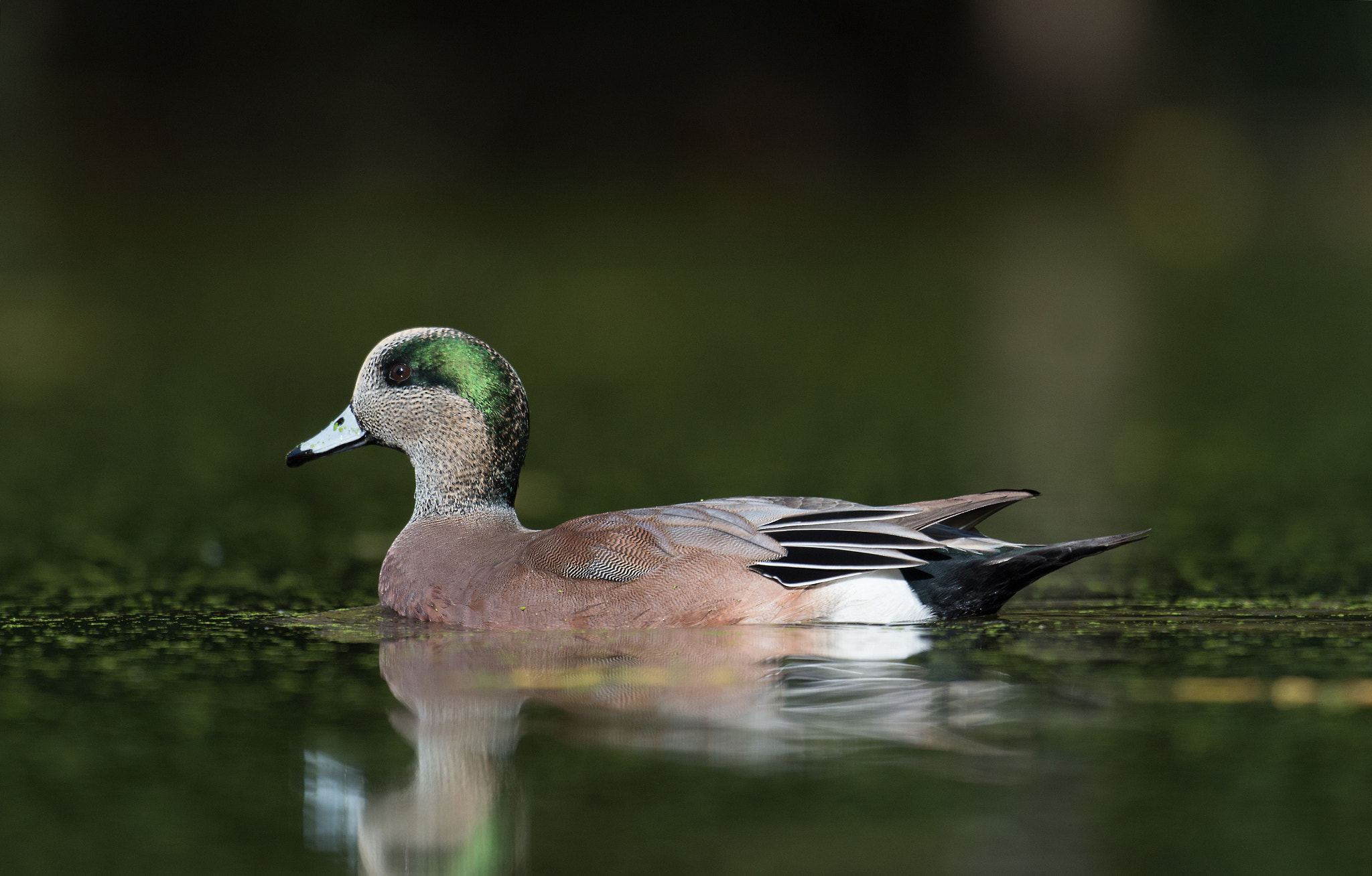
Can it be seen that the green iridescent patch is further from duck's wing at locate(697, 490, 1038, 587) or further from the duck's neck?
duck's wing at locate(697, 490, 1038, 587)

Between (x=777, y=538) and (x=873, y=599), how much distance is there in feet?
1.07

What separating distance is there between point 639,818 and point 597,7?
2502cm

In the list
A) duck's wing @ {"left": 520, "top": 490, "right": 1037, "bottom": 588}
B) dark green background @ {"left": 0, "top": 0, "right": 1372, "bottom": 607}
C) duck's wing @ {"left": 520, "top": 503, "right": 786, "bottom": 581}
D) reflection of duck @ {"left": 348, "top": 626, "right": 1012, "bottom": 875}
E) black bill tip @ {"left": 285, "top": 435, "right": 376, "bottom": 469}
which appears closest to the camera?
reflection of duck @ {"left": 348, "top": 626, "right": 1012, "bottom": 875}

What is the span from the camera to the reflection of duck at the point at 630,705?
144 inches

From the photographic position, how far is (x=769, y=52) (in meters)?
26.9

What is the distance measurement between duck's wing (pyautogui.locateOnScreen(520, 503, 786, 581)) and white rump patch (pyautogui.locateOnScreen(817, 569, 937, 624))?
0.70 feet

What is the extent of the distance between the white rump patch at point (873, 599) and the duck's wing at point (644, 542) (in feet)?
0.70

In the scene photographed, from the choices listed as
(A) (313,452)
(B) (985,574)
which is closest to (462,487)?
(A) (313,452)

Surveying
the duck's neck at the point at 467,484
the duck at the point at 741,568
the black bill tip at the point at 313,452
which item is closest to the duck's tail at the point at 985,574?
the duck at the point at 741,568

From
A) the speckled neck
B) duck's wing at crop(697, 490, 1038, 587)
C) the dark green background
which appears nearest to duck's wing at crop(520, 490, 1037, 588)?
Answer: duck's wing at crop(697, 490, 1038, 587)

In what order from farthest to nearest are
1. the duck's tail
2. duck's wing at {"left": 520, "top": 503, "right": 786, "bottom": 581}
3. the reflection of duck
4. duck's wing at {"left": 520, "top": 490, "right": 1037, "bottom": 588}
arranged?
duck's wing at {"left": 520, "top": 503, "right": 786, "bottom": 581}, duck's wing at {"left": 520, "top": 490, "right": 1037, "bottom": 588}, the duck's tail, the reflection of duck

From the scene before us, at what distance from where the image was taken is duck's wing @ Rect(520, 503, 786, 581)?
538 centimetres

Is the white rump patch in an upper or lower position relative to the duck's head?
lower

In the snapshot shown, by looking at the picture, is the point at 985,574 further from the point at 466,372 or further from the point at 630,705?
the point at 466,372
